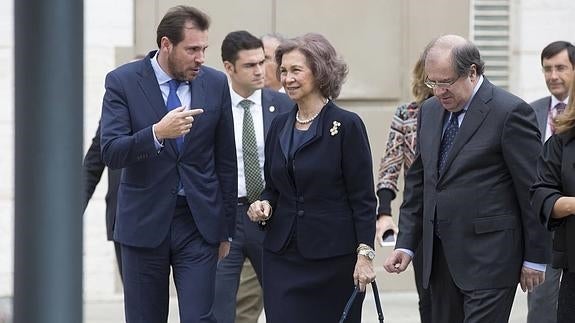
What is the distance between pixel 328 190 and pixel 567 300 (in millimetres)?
1316

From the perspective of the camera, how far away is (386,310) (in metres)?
10.3

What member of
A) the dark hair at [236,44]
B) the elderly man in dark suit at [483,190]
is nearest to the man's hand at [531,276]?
the elderly man in dark suit at [483,190]

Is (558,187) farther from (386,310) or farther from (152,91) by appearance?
(386,310)

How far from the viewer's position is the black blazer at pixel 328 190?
21.4 feet

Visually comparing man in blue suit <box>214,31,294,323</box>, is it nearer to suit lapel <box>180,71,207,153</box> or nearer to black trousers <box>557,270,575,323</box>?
suit lapel <box>180,71,207,153</box>

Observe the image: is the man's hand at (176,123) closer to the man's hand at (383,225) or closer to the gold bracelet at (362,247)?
the gold bracelet at (362,247)

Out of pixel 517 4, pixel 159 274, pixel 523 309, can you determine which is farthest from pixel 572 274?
pixel 517 4

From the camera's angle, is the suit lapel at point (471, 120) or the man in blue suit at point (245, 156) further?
the man in blue suit at point (245, 156)

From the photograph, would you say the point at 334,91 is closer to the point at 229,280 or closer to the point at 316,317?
the point at 316,317

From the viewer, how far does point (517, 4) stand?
1088 centimetres

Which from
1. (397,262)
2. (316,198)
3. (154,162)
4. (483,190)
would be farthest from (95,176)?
(483,190)

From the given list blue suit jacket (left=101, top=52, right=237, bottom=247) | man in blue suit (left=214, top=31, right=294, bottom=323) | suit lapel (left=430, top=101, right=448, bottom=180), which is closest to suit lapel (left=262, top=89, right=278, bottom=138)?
man in blue suit (left=214, top=31, right=294, bottom=323)

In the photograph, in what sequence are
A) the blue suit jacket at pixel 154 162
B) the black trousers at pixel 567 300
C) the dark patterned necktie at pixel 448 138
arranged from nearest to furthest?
the black trousers at pixel 567 300 < the dark patterned necktie at pixel 448 138 < the blue suit jacket at pixel 154 162

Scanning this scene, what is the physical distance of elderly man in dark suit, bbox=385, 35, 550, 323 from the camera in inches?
240
